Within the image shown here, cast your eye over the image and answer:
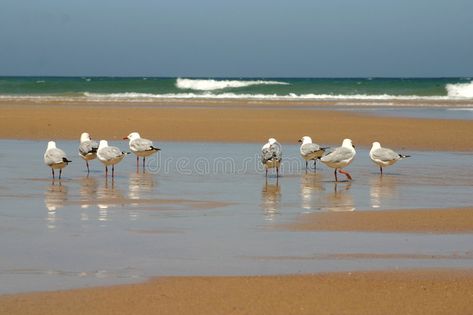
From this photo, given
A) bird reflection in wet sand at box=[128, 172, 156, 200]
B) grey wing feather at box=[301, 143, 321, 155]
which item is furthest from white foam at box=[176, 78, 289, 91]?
bird reflection in wet sand at box=[128, 172, 156, 200]

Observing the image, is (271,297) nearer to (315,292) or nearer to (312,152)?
(315,292)

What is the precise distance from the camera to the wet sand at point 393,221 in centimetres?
969

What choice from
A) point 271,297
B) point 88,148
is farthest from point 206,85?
point 271,297

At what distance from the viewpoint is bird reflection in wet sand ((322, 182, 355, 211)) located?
11.3 meters

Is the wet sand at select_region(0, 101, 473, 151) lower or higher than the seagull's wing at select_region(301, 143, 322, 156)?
higher

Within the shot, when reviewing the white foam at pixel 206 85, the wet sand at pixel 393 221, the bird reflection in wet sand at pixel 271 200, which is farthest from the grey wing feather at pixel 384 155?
the white foam at pixel 206 85

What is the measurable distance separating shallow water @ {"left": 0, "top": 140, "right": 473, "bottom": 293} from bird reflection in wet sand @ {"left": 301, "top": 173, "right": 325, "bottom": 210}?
2cm

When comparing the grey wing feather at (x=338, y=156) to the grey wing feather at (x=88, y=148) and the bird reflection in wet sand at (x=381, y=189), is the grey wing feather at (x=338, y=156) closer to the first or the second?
the bird reflection in wet sand at (x=381, y=189)

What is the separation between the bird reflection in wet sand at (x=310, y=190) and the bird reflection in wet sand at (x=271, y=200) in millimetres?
320

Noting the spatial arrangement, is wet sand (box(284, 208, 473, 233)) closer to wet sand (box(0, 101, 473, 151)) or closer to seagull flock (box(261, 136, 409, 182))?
seagull flock (box(261, 136, 409, 182))

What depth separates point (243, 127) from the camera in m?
25.4

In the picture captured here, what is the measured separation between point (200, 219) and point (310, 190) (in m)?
3.33

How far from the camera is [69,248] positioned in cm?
834

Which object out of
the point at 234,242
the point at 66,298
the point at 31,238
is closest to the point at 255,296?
the point at 66,298
